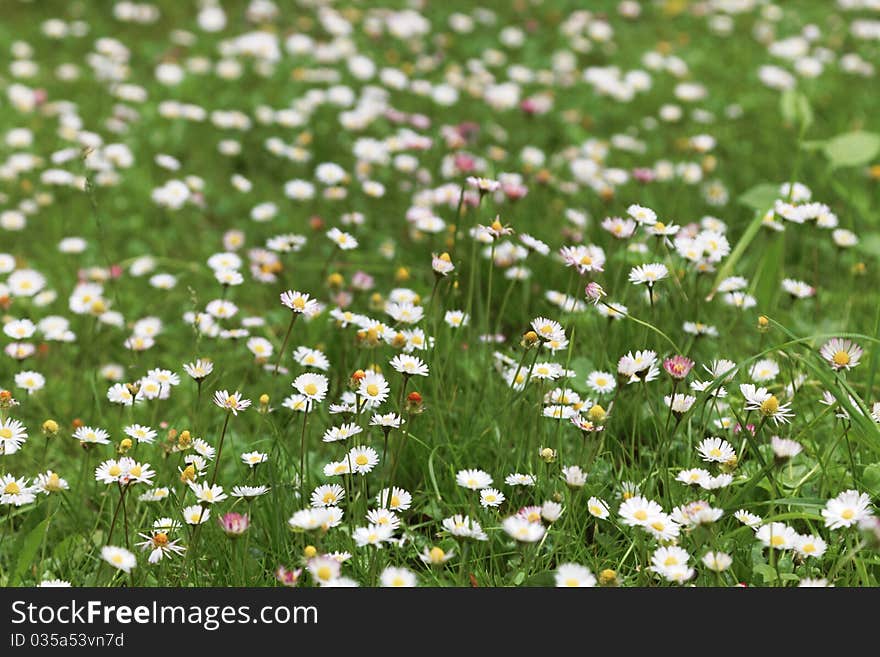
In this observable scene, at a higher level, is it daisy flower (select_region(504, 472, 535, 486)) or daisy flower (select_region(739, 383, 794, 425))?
daisy flower (select_region(739, 383, 794, 425))

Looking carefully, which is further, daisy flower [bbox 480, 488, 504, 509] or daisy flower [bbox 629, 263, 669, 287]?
daisy flower [bbox 629, 263, 669, 287]

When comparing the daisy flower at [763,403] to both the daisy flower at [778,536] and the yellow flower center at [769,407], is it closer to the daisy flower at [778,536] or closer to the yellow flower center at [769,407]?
the yellow flower center at [769,407]

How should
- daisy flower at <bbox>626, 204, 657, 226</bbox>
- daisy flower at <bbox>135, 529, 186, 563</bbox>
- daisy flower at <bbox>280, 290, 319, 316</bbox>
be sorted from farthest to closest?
daisy flower at <bbox>626, 204, 657, 226</bbox>
daisy flower at <bbox>280, 290, 319, 316</bbox>
daisy flower at <bbox>135, 529, 186, 563</bbox>

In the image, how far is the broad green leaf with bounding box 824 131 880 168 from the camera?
10.0 feet

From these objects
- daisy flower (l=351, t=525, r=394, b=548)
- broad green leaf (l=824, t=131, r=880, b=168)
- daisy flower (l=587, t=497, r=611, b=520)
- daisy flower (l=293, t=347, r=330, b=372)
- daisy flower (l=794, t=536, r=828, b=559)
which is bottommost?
daisy flower (l=794, t=536, r=828, b=559)

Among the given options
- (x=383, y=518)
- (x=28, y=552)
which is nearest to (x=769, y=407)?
(x=383, y=518)

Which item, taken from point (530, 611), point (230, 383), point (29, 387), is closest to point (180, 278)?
point (230, 383)

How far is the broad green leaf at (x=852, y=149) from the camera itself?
305 cm

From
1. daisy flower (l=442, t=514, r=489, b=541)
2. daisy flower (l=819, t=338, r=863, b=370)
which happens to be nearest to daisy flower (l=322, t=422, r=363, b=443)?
daisy flower (l=442, t=514, r=489, b=541)

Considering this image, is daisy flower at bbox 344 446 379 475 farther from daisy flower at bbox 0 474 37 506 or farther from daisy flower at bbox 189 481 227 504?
daisy flower at bbox 0 474 37 506

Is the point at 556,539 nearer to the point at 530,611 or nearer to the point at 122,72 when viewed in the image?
the point at 530,611

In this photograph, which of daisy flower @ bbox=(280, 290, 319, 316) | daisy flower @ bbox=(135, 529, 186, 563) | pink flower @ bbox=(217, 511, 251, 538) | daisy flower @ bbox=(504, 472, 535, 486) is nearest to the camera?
pink flower @ bbox=(217, 511, 251, 538)

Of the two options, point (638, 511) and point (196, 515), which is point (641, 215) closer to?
point (638, 511)

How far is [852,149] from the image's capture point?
122 inches
